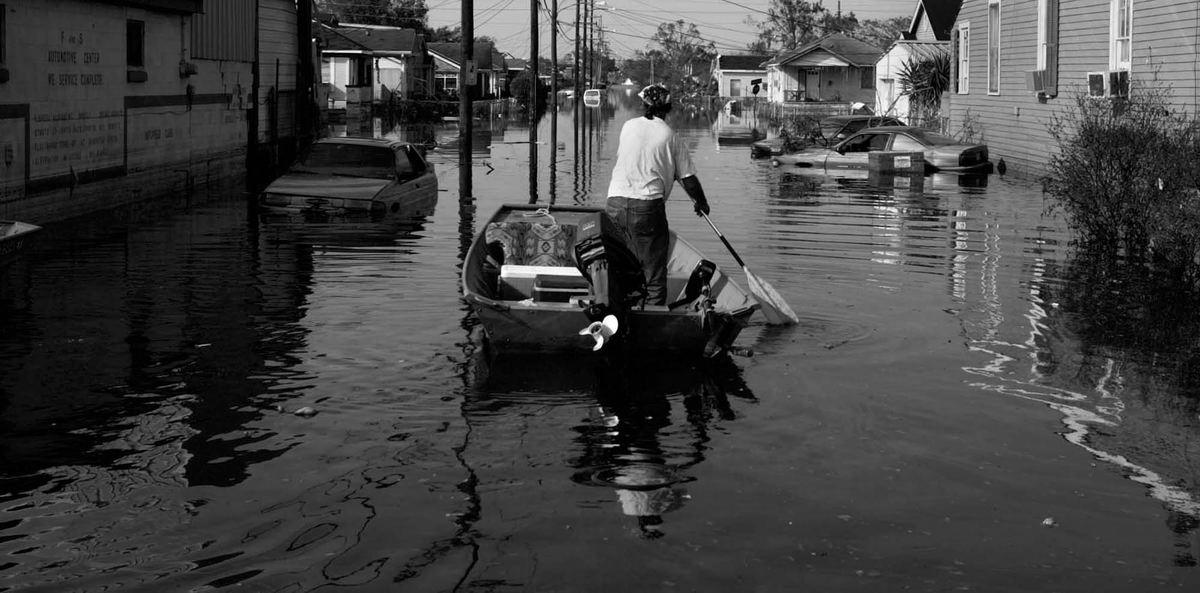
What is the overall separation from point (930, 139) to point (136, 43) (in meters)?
17.9

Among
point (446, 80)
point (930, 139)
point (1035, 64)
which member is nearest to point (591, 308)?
point (1035, 64)

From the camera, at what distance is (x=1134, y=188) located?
669 inches

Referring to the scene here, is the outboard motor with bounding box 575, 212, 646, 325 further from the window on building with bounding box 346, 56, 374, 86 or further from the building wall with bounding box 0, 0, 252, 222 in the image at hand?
the window on building with bounding box 346, 56, 374, 86

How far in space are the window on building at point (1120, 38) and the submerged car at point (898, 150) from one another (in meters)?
6.17

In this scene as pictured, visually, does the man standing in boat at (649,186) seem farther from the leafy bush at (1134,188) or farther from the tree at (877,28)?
the tree at (877,28)

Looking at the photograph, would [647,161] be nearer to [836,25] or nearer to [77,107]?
[77,107]

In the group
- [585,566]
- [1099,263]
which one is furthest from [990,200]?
[585,566]

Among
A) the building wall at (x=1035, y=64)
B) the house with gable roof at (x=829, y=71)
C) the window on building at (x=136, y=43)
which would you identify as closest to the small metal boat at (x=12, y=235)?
the window on building at (x=136, y=43)

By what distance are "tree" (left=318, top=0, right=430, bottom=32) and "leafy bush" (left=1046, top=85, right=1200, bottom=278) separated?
103 metres

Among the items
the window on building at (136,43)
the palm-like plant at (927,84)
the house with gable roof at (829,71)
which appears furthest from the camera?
the house with gable roof at (829,71)

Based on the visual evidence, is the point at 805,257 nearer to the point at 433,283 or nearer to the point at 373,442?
the point at 433,283

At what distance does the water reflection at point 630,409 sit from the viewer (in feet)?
24.1

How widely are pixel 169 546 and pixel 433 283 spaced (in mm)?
8472

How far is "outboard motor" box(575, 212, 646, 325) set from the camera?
9828 mm
